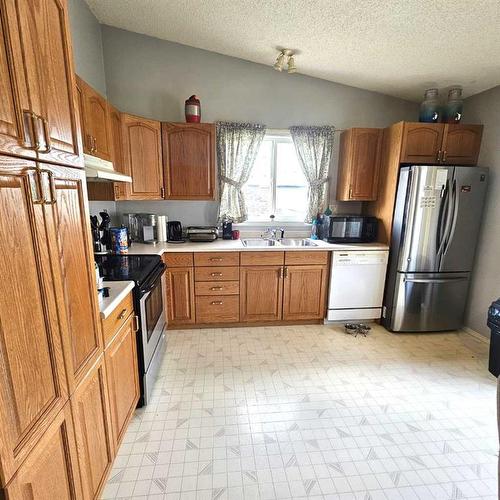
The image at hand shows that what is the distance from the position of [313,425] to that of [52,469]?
142cm

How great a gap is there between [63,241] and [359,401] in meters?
2.07

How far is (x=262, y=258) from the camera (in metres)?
2.93

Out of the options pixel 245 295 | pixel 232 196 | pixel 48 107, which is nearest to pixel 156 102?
pixel 232 196

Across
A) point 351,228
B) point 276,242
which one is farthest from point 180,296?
point 351,228

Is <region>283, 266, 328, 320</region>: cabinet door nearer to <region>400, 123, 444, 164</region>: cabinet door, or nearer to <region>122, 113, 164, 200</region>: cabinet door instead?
<region>400, 123, 444, 164</region>: cabinet door

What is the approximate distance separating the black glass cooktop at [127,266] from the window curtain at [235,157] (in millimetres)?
1268

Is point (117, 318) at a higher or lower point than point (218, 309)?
higher

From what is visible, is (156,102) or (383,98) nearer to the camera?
(156,102)

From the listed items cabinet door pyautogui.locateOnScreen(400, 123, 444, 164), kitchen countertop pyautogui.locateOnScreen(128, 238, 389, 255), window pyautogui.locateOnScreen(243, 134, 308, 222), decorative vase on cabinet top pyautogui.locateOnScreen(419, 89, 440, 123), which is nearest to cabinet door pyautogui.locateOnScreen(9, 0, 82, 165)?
kitchen countertop pyautogui.locateOnScreen(128, 238, 389, 255)

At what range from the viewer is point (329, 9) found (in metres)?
1.97

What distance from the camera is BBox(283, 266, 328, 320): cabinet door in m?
3.01

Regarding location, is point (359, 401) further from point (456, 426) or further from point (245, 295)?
point (245, 295)

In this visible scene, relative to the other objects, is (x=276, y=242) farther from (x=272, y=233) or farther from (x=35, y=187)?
(x=35, y=187)

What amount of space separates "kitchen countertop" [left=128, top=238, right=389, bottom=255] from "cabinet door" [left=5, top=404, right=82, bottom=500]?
177 cm
